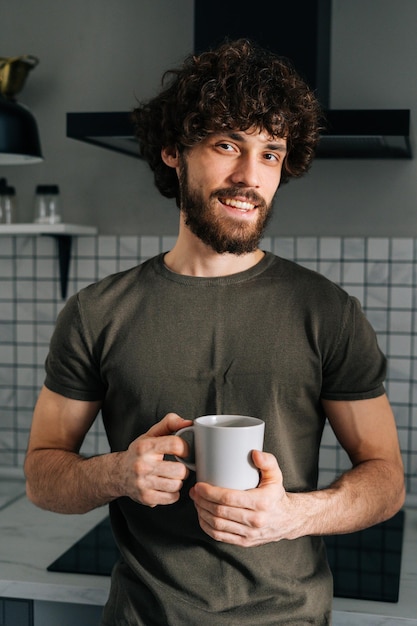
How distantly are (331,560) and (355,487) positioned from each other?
571 millimetres

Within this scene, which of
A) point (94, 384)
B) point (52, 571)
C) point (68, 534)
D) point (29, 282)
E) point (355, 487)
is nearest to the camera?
point (355, 487)

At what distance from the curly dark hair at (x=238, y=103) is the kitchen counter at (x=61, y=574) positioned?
0.84 meters

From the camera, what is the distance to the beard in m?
1.32

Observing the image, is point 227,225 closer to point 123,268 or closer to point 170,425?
point 170,425

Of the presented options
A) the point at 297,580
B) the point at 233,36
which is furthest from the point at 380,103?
the point at 297,580

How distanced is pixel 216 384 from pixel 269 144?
1.34 ft

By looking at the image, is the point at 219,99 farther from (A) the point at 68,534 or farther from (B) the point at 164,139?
(A) the point at 68,534

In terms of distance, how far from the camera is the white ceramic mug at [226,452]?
3.36 ft

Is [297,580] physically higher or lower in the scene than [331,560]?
higher

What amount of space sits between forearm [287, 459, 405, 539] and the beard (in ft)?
1.34

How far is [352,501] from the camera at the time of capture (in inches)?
50.2

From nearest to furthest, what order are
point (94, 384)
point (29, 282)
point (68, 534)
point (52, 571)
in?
point (94, 384) < point (52, 571) < point (68, 534) < point (29, 282)

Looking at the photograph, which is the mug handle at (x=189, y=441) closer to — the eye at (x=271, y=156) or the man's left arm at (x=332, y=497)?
the man's left arm at (x=332, y=497)

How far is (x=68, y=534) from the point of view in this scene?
1.94 metres
